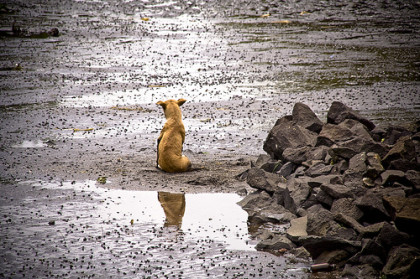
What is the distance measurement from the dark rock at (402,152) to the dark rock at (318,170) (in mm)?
781

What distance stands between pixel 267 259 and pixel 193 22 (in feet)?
68.0

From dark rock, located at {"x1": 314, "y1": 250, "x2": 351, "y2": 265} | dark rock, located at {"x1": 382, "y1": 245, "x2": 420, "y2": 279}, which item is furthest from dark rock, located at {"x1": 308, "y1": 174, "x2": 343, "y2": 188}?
dark rock, located at {"x1": 382, "y1": 245, "x2": 420, "y2": 279}

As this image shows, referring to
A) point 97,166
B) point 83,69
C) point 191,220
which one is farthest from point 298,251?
point 83,69

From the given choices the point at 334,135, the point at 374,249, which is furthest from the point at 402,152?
the point at 374,249

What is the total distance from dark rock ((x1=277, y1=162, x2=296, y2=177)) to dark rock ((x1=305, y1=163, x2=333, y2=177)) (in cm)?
42

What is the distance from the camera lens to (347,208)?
6484mm

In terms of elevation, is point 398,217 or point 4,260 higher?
point 398,217

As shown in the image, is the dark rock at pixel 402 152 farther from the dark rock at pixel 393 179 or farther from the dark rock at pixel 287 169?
the dark rock at pixel 287 169

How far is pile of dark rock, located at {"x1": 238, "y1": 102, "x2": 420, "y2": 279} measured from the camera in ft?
18.7

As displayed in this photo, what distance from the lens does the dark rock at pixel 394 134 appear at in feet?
27.3

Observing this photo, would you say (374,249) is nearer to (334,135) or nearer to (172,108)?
(334,135)

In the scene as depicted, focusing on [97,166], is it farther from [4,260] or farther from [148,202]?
[4,260]

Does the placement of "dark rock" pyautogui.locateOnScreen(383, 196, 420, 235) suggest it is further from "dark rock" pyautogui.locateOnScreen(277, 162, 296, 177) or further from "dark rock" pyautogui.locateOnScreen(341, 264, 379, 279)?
"dark rock" pyautogui.locateOnScreen(277, 162, 296, 177)

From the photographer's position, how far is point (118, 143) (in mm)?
10633
